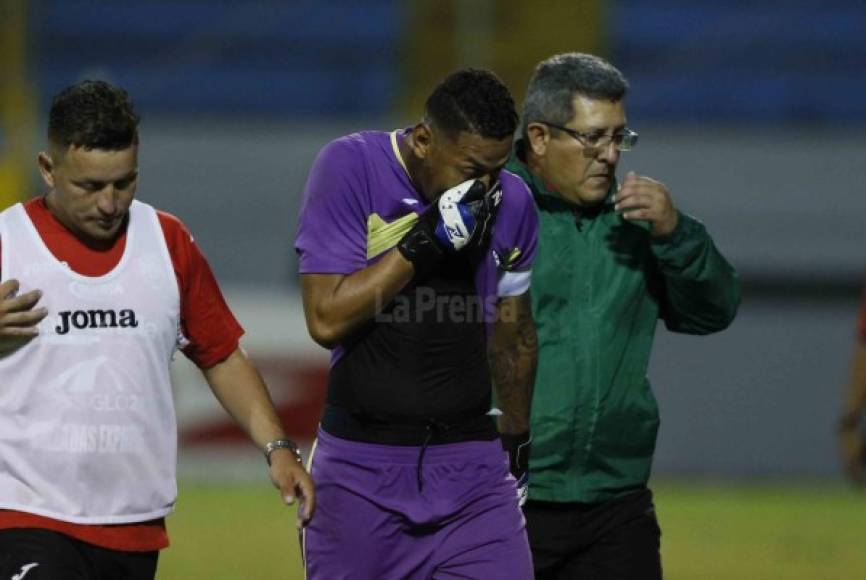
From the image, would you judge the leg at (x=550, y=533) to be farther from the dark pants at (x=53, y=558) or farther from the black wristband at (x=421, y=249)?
the dark pants at (x=53, y=558)

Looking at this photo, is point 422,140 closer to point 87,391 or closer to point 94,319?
point 94,319

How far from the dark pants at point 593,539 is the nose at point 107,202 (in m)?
1.82

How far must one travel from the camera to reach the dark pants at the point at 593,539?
225 inches

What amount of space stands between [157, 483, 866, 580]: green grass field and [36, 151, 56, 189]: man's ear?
574 centimetres

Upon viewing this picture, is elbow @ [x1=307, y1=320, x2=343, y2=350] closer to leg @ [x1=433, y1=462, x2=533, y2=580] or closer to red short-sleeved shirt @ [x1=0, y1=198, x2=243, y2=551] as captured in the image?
red short-sleeved shirt @ [x1=0, y1=198, x2=243, y2=551]

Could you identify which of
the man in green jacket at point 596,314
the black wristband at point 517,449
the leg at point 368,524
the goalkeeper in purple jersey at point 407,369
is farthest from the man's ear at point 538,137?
the leg at point 368,524

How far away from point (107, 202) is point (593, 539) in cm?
203

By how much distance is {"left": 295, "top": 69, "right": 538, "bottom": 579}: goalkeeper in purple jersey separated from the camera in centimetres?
487

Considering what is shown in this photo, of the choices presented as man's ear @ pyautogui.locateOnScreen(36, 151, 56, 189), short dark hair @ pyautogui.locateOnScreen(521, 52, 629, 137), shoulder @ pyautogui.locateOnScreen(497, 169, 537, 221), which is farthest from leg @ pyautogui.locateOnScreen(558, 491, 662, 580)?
man's ear @ pyautogui.locateOnScreen(36, 151, 56, 189)

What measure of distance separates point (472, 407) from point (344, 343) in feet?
1.34

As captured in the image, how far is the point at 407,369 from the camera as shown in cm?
498

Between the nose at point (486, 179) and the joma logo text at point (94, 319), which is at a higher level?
the nose at point (486, 179)

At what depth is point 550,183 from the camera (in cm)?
588

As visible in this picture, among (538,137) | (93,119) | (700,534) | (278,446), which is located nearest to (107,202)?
(93,119)
